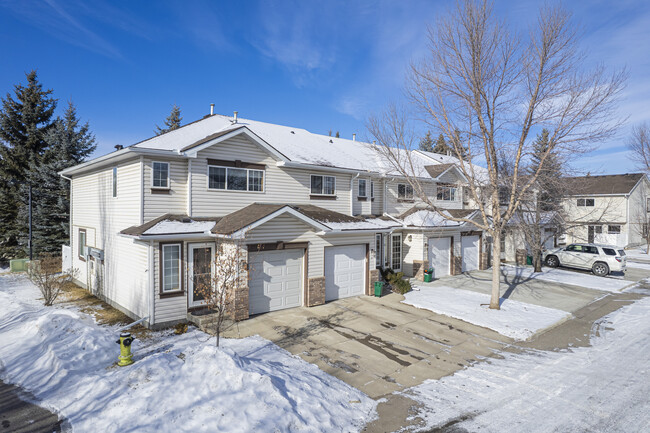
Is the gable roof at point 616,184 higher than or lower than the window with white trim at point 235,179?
higher

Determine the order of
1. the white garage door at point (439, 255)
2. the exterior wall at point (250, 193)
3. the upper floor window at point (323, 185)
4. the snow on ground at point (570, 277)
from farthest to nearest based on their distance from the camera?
1. the white garage door at point (439, 255)
2. the snow on ground at point (570, 277)
3. the upper floor window at point (323, 185)
4. the exterior wall at point (250, 193)

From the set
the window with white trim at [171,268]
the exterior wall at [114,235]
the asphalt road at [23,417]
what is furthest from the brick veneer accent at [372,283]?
the asphalt road at [23,417]

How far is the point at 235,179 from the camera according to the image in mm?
14625

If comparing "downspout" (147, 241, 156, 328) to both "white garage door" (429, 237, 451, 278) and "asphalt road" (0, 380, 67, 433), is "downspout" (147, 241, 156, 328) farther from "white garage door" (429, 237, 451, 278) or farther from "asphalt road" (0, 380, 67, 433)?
"white garage door" (429, 237, 451, 278)

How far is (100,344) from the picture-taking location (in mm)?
9922

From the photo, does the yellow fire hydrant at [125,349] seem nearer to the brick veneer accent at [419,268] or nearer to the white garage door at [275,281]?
the white garage door at [275,281]

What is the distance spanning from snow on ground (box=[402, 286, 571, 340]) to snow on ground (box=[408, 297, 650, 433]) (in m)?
1.86

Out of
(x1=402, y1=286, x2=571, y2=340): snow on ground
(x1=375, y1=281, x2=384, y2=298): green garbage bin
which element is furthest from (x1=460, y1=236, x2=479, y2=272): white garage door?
(x1=375, y1=281, x2=384, y2=298): green garbage bin

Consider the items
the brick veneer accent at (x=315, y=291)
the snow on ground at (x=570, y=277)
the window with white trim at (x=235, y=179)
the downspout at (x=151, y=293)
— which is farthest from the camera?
the snow on ground at (x=570, y=277)

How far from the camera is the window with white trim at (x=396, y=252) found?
20.5 meters

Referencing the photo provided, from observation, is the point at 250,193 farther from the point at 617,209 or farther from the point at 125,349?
the point at 617,209

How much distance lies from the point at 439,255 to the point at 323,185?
8.57 meters

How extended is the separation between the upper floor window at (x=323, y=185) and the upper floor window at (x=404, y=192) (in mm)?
5529

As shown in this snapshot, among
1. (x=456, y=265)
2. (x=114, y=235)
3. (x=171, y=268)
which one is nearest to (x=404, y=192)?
(x=456, y=265)
